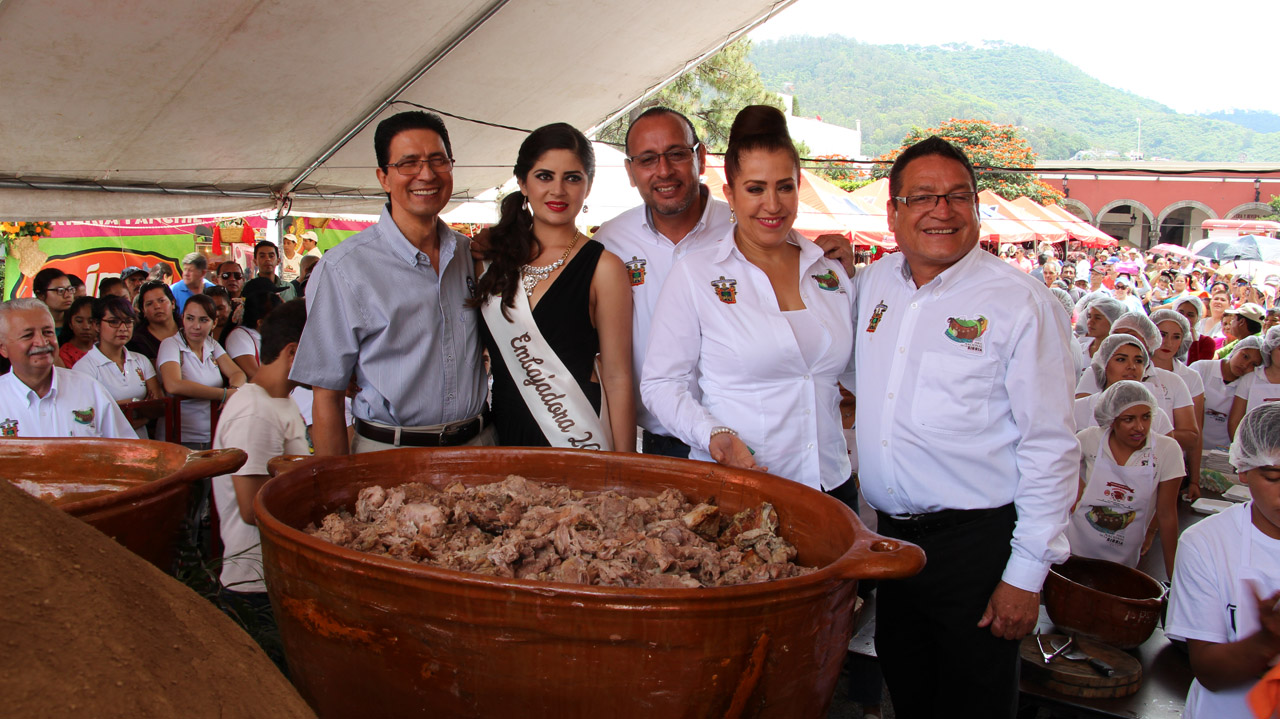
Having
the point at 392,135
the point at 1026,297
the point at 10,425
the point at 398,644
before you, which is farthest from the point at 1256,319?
the point at 10,425

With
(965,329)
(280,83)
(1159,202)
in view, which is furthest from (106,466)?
(1159,202)

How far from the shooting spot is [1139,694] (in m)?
2.50

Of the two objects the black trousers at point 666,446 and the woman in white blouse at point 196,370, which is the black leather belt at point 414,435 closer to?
the black trousers at point 666,446

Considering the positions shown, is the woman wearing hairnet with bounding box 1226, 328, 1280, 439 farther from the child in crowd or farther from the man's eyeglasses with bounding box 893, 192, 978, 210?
the child in crowd

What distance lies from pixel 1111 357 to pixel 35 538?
5120 millimetres

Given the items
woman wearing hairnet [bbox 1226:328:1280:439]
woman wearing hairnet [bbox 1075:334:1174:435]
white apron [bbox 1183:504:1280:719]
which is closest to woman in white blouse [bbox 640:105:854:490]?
white apron [bbox 1183:504:1280:719]

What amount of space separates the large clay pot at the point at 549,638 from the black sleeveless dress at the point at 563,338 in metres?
1.09

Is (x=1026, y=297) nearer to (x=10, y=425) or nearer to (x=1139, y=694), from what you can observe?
(x=1139, y=694)

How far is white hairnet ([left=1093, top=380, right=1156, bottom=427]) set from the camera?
3.79 metres

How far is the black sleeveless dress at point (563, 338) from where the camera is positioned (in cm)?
231

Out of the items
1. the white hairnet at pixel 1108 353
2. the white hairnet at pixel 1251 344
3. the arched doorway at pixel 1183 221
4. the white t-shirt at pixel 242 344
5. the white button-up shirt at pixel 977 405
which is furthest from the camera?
the arched doorway at pixel 1183 221

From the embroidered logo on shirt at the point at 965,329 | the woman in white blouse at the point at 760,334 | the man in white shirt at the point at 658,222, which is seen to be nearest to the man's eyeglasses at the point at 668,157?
the man in white shirt at the point at 658,222

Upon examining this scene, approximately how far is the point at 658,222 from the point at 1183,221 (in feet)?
149

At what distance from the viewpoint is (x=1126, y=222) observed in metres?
40.1
